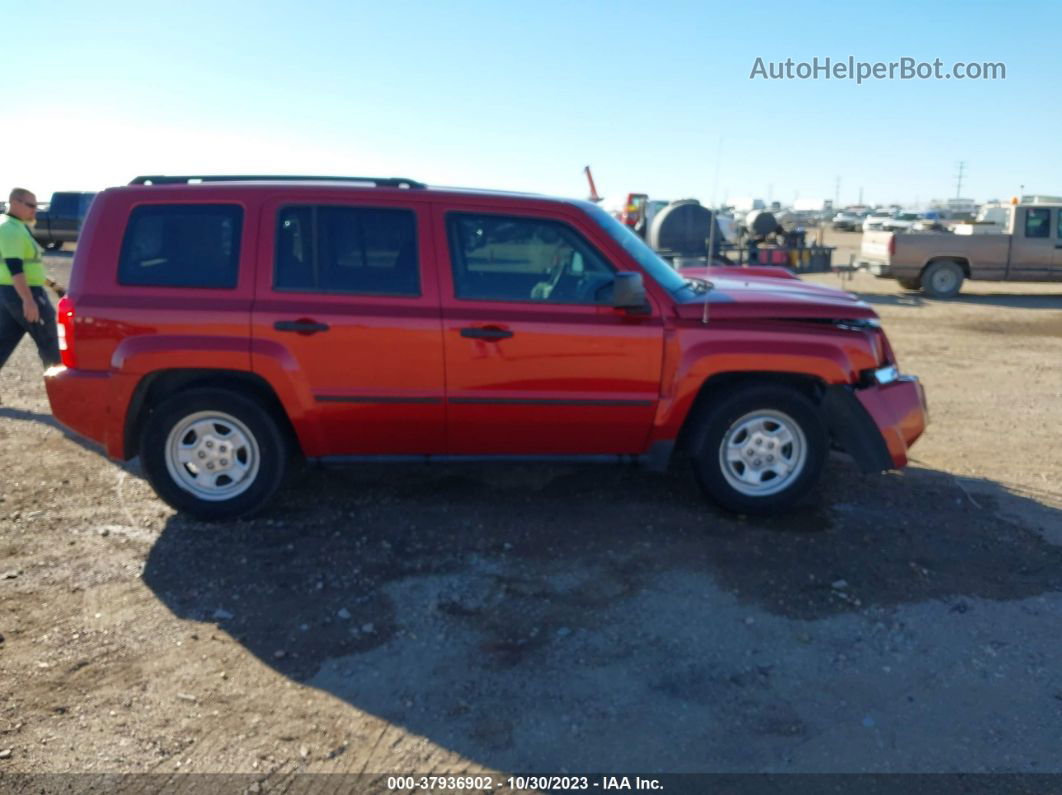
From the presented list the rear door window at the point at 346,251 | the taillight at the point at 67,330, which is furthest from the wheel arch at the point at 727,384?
the taillight at the point at 67,330

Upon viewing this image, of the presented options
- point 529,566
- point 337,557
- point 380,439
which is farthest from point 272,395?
point 529,566

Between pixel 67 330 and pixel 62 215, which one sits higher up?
pixel 62 215

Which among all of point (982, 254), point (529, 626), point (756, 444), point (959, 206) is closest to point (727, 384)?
point (756, 444)

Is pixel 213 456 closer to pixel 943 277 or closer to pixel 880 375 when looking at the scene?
pixel 880 375

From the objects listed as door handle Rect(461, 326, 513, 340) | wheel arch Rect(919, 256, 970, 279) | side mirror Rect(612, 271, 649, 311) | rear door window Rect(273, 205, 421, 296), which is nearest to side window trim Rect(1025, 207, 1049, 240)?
wheel arch Rect(919, 256, 970, 279)

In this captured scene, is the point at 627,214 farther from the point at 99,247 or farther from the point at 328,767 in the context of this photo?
the point at 328,767

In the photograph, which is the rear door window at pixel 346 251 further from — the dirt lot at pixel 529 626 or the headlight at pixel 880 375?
the headlight at pixel 880 375

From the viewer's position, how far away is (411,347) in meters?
4.91

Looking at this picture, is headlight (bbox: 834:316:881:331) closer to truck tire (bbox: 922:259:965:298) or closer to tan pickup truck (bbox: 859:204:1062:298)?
tan pickup truck (bbox: 859:204:1062:298)

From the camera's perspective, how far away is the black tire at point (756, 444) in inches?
201

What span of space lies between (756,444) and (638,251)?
1.34 meters

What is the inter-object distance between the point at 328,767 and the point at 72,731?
1.00 meters

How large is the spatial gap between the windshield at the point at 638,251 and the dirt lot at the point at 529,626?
4.39ft

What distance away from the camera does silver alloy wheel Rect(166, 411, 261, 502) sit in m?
5.04
